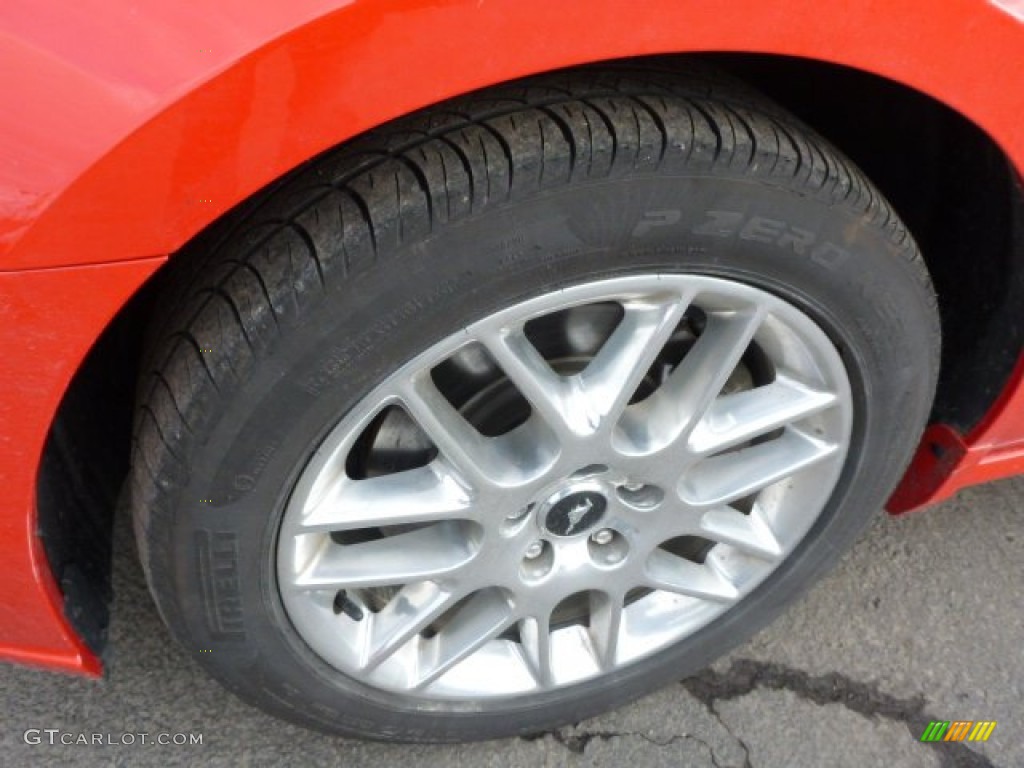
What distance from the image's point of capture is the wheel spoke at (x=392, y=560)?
1387 mm

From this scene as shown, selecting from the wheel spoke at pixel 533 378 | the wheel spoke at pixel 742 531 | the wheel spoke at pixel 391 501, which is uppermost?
the wheel spoke at pixel 533 378

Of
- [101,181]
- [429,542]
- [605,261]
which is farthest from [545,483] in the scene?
[101,181]

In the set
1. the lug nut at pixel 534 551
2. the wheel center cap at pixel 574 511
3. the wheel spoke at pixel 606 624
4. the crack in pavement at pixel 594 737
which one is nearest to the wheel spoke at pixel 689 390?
the wheel center cap at pixel 574 511

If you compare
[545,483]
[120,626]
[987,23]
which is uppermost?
[987,23]

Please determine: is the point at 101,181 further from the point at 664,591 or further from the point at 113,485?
the point at 664,591

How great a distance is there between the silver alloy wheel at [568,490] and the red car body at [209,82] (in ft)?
1.00

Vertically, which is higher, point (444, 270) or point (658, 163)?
point (658, 163)

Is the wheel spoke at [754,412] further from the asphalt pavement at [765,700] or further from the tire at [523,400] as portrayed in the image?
the asphalt pavement at [765,700]

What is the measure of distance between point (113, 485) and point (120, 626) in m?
0.40

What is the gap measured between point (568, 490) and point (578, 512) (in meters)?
0.05

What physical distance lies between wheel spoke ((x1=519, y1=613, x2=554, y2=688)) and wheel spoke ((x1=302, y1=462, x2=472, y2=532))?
32cm

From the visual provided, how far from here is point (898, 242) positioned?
1.35 meters

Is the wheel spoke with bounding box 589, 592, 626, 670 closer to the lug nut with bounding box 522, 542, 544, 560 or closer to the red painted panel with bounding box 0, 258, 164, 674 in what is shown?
the lug nut with bounding box 522, 542, 544, 560

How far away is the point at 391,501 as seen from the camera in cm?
135
